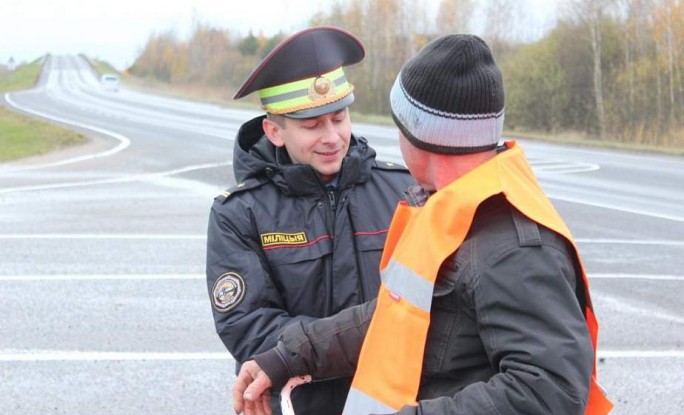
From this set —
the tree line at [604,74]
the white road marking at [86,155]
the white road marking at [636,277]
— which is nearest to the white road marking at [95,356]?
the white road marking at [636,277]

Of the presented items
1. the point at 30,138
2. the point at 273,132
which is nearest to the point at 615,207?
the point at 273,132

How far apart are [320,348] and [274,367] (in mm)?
126

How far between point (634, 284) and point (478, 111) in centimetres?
645

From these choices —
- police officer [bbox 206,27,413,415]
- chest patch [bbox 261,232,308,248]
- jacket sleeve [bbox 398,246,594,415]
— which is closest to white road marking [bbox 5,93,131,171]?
police officer [bbox 206,27,413,415]

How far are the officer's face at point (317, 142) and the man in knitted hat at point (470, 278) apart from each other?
0.67m

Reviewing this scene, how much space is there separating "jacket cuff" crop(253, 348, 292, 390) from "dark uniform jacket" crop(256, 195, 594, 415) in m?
0.45

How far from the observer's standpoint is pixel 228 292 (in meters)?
2.36

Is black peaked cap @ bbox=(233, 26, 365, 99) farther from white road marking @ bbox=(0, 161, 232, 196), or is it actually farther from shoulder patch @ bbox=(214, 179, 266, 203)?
white road marking @ bbox=(0, 161, 232, 196)

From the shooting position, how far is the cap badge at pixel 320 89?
251 cm

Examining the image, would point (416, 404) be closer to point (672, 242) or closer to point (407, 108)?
point (407, 108)

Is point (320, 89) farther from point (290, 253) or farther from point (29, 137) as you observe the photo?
point (29, 137)

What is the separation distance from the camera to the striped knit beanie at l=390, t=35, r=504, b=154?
5.88 feet

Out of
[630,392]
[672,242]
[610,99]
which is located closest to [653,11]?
[610,99]

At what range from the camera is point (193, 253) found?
9.02 meters
